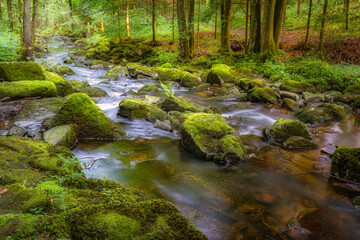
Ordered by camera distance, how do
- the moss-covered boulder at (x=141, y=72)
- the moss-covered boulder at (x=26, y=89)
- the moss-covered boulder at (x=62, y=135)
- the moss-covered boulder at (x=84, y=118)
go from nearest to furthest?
the moss-covered boulder at (x=62, y=135), the moss-covered boulder at (x=84, y=118), the moss-covered boulder at (x=26, y=89), the moss-covered boulder at (x=141, y=72)

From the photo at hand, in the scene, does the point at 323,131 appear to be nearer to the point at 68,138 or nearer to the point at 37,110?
the point at 68,138

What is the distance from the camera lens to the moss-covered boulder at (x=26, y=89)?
730 centimetres

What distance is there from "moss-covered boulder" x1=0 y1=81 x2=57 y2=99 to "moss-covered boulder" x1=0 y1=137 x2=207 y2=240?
5146mm

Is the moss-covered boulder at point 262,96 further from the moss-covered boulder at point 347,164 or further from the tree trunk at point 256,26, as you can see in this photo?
the tree trunk at point 256,26


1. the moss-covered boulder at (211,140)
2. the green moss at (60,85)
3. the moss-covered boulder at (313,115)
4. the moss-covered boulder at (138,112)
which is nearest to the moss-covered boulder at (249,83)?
the moss-covered boulder at (313,115)

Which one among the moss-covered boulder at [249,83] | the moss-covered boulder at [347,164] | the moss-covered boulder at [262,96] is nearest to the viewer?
the moss-covered boulder at [347,164]

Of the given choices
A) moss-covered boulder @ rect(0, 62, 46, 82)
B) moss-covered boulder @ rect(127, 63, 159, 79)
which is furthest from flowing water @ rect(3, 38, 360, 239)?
moss-covered boulder @ rect(127, 63, 159, 79)

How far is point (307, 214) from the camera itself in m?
3.91

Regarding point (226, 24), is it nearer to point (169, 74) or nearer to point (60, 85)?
point (169, 74)

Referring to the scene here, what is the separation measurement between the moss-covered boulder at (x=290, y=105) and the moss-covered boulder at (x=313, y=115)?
657 mm

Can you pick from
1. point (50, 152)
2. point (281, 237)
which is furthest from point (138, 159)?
point (281, 237)

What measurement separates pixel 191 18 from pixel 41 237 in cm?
1846

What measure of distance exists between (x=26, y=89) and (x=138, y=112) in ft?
11.7

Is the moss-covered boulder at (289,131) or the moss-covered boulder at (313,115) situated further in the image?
the moss-covered boulder at (313,115)
